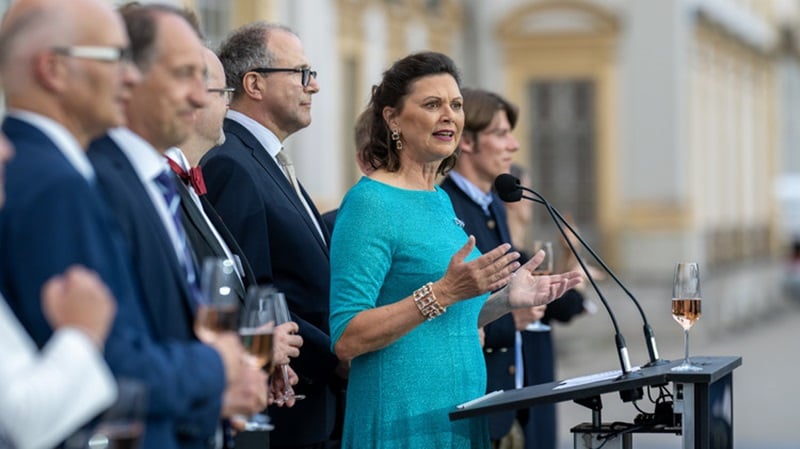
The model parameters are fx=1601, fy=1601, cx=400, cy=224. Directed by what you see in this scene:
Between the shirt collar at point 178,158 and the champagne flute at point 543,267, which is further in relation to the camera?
the champagne flute at point 543,267

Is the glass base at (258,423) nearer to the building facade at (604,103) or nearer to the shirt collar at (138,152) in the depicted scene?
the shirt collar at (138,152)

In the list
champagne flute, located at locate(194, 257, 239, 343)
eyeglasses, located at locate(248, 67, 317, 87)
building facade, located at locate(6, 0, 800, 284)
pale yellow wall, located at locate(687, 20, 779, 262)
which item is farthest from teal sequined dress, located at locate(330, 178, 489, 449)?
pale yellow wall, located at locate(687, 20, 779, 262)

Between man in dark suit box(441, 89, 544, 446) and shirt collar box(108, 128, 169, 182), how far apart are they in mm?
2782

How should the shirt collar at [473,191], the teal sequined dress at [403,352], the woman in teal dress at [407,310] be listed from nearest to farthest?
the woman in teal dress at [407,310] < the teal sequined dress at [403,352] < the shirt collar at [473,191]

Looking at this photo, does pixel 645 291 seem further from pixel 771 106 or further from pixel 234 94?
pixel 234 94

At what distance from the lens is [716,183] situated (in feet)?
92.5

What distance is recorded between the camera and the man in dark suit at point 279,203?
4965mm

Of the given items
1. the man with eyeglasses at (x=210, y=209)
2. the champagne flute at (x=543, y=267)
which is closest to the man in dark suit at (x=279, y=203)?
the man with eyeglasses at (x=210, y=209)

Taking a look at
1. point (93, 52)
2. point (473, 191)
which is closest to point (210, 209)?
point (93, 52)

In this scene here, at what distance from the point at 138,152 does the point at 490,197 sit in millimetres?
3315

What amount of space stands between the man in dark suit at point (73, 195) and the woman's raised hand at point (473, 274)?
1248 mm

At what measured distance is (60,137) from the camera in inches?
114

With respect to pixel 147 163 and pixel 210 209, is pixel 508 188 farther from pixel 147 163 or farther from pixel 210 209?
pixel 147 163

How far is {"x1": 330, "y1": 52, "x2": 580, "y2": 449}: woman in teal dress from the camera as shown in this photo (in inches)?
171
